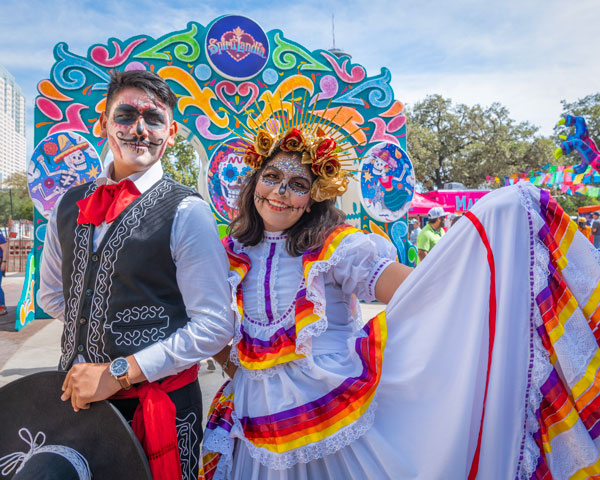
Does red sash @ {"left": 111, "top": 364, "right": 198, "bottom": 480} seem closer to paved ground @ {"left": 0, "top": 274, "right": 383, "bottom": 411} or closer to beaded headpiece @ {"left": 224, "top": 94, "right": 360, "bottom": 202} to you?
beaded headpiece @ {"left": 224, "top": 94, "right": 360, "bottom": 202}

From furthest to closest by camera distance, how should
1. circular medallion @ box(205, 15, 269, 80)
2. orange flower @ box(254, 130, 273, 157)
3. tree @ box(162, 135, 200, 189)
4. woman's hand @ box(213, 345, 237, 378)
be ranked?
tree @ box(162, 135, 200, 189) < circular medallion @ box(205, 15, 269, 80) < orange flower @ box(254, 130, 273, 157) < woman's hand @ box(213, 345, 237, 378)

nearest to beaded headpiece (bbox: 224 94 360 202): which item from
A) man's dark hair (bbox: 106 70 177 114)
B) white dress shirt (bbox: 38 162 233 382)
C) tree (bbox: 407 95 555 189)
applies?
man's dark hair (bbox: 106 70 177 114)

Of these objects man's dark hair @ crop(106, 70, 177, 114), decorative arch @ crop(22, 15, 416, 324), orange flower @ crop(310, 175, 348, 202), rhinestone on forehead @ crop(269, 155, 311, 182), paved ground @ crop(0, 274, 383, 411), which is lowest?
paved ground @ crop(0, 274, 383, 411)

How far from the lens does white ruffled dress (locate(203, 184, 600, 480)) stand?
3.80 feet

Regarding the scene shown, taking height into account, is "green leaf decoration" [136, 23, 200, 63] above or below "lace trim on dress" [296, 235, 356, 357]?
above

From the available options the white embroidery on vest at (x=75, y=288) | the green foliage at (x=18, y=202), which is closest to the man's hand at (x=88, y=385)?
the white embroidery on vest at (x=75, y=288)

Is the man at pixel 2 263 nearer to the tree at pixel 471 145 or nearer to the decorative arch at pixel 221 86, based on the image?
the decorative arch at pixel 221 86

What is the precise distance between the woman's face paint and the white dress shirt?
0.34 m

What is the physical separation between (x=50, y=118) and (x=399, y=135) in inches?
187

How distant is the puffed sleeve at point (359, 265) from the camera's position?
1.55 metres

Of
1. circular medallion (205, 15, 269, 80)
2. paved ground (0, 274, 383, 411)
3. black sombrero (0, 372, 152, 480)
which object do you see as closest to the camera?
black sombrero (0, 372, 152, 480)

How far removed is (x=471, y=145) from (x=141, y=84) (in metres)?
21.4

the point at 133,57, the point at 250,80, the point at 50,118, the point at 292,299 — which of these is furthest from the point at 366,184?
the point at 292,299

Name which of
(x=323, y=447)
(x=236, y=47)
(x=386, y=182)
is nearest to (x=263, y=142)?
(x=323, y=447)
